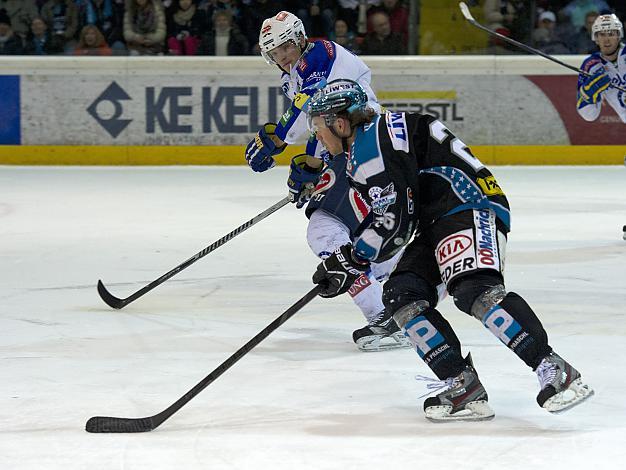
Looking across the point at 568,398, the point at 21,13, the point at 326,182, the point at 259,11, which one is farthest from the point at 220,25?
the point at 568,398

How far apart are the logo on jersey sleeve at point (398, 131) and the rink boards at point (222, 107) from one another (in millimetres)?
6984

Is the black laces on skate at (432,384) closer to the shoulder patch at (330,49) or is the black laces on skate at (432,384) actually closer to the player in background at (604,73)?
the shoulder patch at (330,49)

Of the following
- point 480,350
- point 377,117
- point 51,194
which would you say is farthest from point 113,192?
point 377,117

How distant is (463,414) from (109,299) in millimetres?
2041

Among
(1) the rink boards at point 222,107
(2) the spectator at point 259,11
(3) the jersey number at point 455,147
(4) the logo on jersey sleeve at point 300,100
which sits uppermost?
(3) the jersey number at point 455,147

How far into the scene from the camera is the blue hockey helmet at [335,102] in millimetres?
3209

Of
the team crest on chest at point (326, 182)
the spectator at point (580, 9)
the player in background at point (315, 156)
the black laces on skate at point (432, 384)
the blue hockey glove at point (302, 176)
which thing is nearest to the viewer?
the black laces on skate at point (432, 384)

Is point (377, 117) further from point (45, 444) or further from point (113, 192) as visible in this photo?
point (113, 192)

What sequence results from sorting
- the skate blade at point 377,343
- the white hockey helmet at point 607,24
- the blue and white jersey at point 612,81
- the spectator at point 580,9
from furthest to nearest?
the spectator at point 580,9 → the blue and white jersey at point 612,81 → the white hockey helmet at point 607,24 → the skate blade at point 377,343

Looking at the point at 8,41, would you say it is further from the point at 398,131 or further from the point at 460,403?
the point at 460,403

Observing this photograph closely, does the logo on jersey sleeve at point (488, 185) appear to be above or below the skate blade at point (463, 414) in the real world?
above

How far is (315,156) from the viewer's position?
4703 mm

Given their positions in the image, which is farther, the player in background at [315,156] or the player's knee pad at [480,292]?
the player in background at [315,156]

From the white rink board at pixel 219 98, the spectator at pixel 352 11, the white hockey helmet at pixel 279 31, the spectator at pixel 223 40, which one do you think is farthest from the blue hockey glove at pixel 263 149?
the spectator at pixel 352 11
